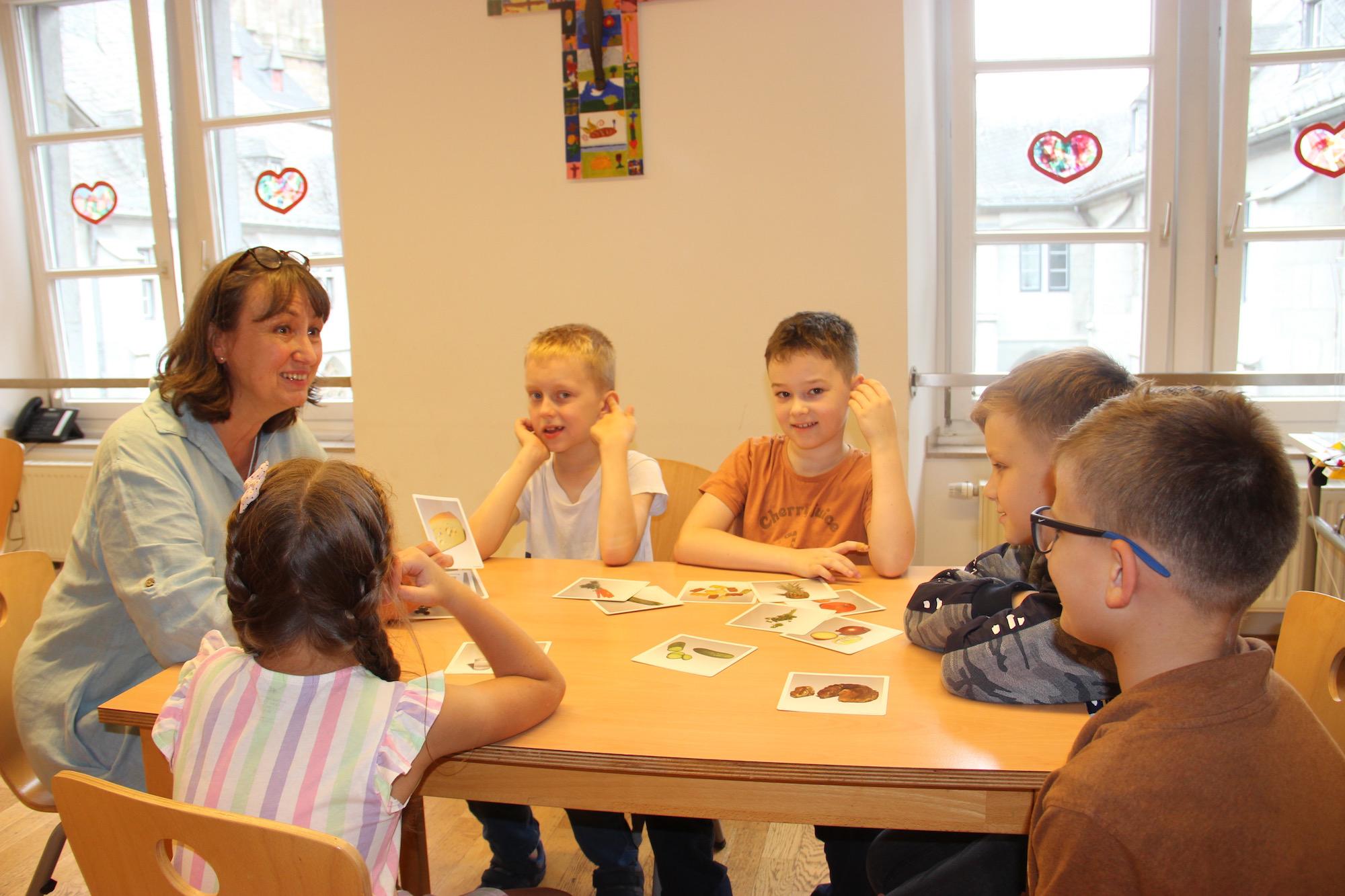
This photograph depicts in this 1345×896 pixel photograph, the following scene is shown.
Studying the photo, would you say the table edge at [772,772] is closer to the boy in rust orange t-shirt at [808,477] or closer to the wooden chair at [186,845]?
the wooden chair at [186,845]

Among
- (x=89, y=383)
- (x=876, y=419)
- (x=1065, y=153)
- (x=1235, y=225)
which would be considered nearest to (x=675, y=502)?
(x=876, y=419)

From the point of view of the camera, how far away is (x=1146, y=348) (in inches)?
127

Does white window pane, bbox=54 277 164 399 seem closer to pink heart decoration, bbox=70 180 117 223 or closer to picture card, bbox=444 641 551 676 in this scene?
pink heart decoration, bbox=70 180 117 223

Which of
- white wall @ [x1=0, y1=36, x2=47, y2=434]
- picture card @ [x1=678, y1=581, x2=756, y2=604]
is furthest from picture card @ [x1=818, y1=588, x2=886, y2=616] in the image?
white wall @ [x1=0, y1=36, x2=47, y2=434]

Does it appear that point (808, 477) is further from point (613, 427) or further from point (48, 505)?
point (48, 505)

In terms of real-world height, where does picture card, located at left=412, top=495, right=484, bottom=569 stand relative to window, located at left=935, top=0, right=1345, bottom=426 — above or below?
below

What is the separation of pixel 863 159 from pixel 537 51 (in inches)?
40.0

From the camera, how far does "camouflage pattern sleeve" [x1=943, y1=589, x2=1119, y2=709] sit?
3.70 feet

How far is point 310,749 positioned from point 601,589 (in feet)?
2.52

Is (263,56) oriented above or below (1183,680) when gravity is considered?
above

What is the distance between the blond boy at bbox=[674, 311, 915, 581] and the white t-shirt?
7.1 inches

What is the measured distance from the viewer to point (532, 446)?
2129 mm

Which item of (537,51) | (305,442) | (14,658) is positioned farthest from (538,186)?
(14,658)

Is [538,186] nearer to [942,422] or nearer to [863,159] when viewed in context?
[863,159]
